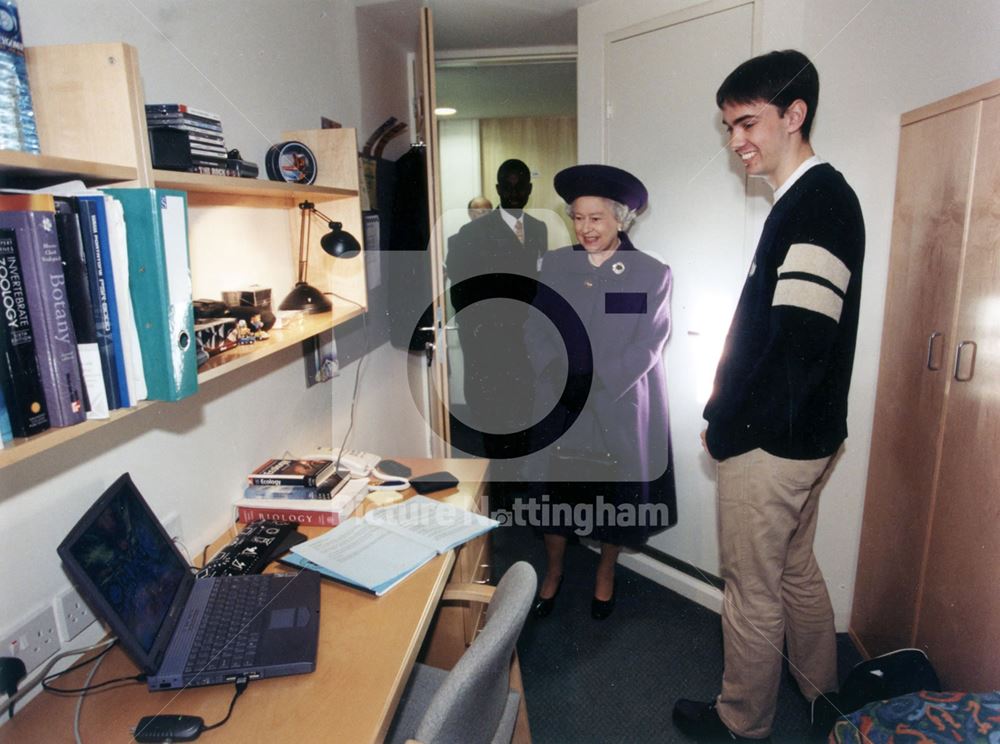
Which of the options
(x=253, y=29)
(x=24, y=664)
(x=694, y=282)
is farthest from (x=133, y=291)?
(x=694, y=282)

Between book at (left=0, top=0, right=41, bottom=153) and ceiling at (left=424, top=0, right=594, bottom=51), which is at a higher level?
ceiling at (left=424, top=0, right=594, bottom=51)

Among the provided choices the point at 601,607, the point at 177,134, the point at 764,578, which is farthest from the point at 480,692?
the point at 601,607

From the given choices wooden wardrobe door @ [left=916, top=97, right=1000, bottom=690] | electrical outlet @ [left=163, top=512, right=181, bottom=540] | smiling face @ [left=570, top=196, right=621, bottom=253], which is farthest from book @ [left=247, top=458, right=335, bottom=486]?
wooden wardrobe door @ [left=916, top=97, right=1000, bottom=690]

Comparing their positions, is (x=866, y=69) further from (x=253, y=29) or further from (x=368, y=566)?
(x=368, y=566)

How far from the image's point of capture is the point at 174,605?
46.6 inches

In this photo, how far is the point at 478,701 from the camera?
991 millimetres

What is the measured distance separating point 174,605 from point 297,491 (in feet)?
1.53

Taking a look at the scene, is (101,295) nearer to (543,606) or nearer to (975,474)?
(975,474)

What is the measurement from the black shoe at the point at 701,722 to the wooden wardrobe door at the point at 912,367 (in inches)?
23.9

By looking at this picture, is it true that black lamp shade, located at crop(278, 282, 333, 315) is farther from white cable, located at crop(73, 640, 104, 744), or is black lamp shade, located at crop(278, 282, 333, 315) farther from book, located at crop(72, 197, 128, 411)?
white cable, located at crop(73, 640, 104, 744)

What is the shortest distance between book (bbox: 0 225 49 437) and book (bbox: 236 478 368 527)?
83 cm

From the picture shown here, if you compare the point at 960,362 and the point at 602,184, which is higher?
the point at 602,184

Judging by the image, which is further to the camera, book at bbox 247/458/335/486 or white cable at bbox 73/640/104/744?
book at bbox 247/458/335/486

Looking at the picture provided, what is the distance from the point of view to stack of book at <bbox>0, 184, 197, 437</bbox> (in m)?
0.77
